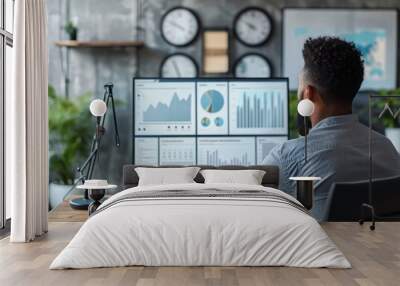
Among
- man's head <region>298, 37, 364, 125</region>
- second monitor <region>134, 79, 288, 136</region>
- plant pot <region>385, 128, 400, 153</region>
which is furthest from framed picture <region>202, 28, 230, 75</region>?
plant pot <region>385, 128, 400, 153</region>

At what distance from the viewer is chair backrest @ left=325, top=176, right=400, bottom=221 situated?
611 cm

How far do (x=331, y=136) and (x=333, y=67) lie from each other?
103cm

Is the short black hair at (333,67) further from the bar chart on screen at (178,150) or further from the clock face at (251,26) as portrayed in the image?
the bar chart on screen at (178,150)

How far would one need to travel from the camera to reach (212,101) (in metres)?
7.91

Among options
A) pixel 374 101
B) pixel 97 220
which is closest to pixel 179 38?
pixel 374 101

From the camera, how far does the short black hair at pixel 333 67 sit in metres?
7.87

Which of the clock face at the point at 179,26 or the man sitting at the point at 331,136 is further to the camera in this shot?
the clock face at the point at 179,26


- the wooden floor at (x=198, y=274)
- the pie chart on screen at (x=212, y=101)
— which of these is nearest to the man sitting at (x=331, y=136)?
the pie chart on screen at (x=212, y=101)

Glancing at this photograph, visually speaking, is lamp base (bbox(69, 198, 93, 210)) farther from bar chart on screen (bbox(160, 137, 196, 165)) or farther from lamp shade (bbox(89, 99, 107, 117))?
bar chart on screen (bbox(160, 137, 196, 165))

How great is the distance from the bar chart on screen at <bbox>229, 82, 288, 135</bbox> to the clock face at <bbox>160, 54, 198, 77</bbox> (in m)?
0.67

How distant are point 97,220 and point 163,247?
478mm

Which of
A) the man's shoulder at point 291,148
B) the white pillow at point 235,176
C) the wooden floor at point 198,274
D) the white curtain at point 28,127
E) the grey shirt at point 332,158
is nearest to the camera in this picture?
the wooden floor at point 198,274

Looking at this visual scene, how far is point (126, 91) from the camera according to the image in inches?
330

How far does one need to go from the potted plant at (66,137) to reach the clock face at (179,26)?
1.30m
